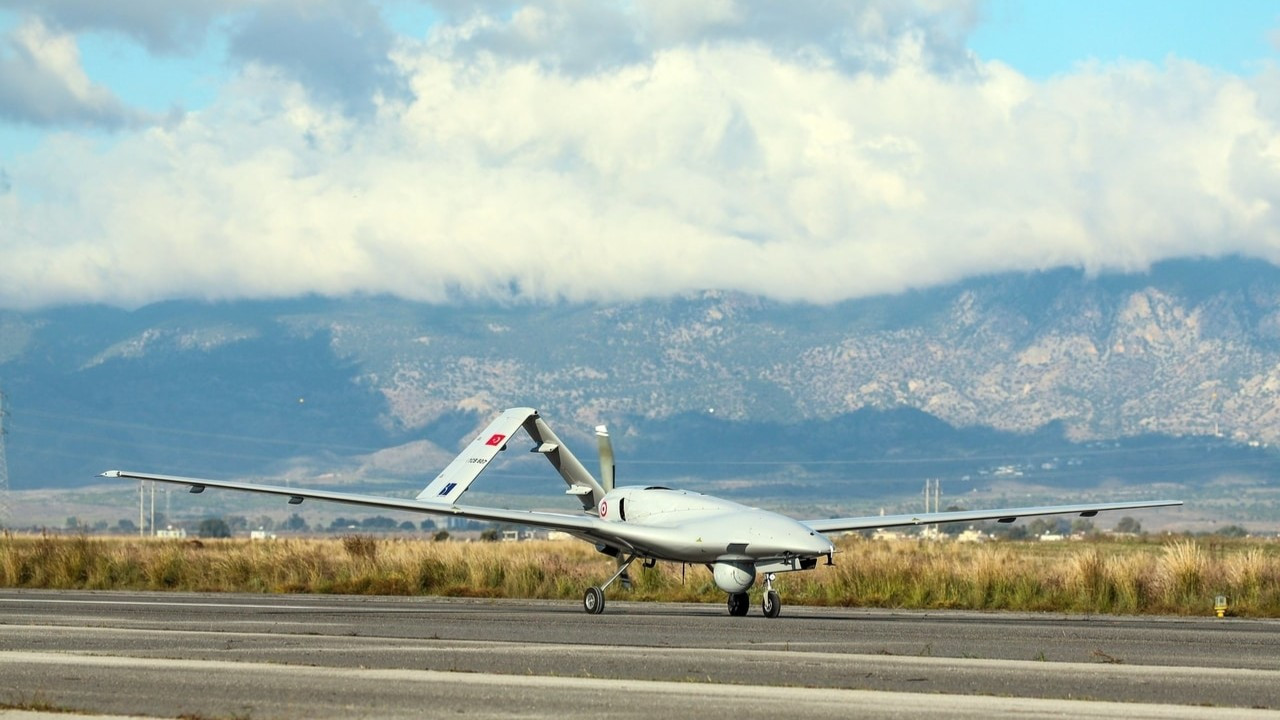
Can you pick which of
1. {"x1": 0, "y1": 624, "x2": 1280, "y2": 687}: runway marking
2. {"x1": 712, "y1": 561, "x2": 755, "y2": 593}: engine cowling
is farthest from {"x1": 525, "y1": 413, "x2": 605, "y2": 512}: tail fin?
{"x1": 0, "y1": 624, "x2": 1280, "y2": 687}: runway marking

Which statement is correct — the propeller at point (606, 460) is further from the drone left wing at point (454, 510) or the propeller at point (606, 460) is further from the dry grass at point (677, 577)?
the dry grass at point (677, 577)

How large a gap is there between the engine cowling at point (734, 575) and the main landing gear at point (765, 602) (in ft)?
0.81

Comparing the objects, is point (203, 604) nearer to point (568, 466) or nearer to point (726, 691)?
point (568, 466)

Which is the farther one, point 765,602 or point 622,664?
point 765,602

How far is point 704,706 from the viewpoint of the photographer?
18.1 m

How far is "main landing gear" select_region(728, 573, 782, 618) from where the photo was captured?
112 feet

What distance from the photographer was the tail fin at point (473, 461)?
4250cm

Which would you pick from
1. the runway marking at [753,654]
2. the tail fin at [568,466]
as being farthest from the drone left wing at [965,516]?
the runway marking at [753,654]

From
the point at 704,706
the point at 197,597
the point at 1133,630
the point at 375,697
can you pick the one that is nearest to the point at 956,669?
the point at 704,706

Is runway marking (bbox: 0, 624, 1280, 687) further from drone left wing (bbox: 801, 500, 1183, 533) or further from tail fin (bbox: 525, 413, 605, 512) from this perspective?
tail fin (bbox: 525, 413, 605, 512)

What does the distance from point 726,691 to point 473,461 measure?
24868mm

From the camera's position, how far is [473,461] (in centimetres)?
4394

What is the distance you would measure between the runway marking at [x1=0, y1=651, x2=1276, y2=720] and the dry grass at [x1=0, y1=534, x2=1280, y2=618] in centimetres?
1939

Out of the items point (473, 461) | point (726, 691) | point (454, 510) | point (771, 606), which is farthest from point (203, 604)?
point (726, 691)
